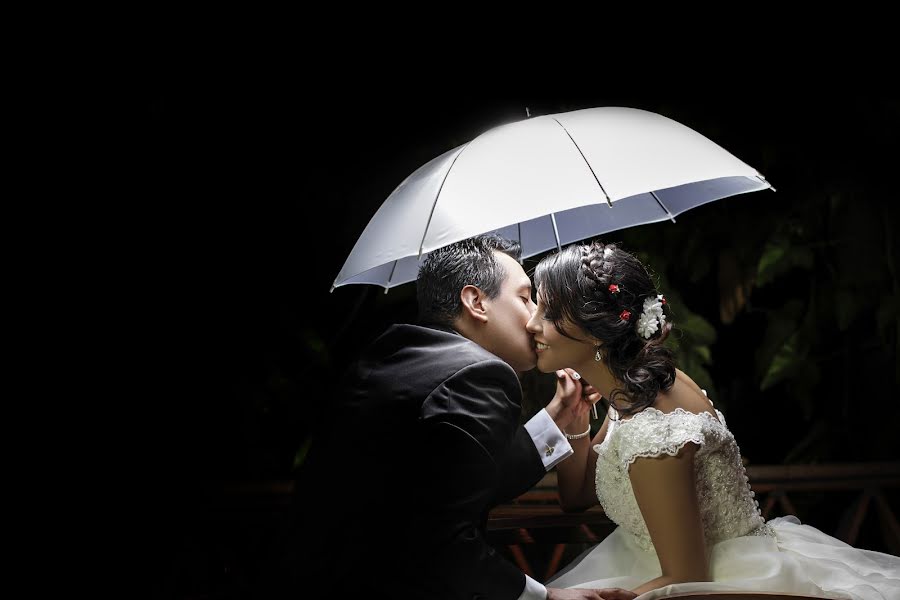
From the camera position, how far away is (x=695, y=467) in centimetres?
241

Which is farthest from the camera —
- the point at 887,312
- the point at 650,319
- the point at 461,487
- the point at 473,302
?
the point at 887,312

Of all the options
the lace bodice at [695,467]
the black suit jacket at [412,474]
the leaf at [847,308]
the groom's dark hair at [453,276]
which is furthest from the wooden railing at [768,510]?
the leaf at [847,308]

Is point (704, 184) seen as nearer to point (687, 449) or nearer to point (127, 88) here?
point (687, 449)

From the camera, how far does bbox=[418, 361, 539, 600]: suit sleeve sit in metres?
2.18

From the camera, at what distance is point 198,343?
4.23m

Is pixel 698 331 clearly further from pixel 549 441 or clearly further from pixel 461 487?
pixel 461 487

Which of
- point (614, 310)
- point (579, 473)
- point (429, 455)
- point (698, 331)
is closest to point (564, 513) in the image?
point (579, 473)

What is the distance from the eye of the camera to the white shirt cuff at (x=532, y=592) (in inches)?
89.8

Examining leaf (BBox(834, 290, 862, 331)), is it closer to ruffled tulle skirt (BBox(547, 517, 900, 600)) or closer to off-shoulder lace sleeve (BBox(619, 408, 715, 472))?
ruffled tulle skirt (BBox(547, 517, 900, 600))

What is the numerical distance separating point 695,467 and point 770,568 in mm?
341

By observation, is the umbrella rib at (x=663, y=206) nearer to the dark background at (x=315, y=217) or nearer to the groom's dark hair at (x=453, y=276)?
the groom's dark hair at (x=453, y=276)

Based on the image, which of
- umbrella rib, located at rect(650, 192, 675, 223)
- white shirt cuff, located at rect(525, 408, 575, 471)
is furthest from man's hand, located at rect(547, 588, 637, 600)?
umbrella rib, located at rect(650, 192, 675, 223)

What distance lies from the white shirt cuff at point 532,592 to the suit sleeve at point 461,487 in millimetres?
20

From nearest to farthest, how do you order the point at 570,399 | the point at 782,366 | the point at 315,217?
the point at 570,399, the point at 782,366, the point at 315,217
